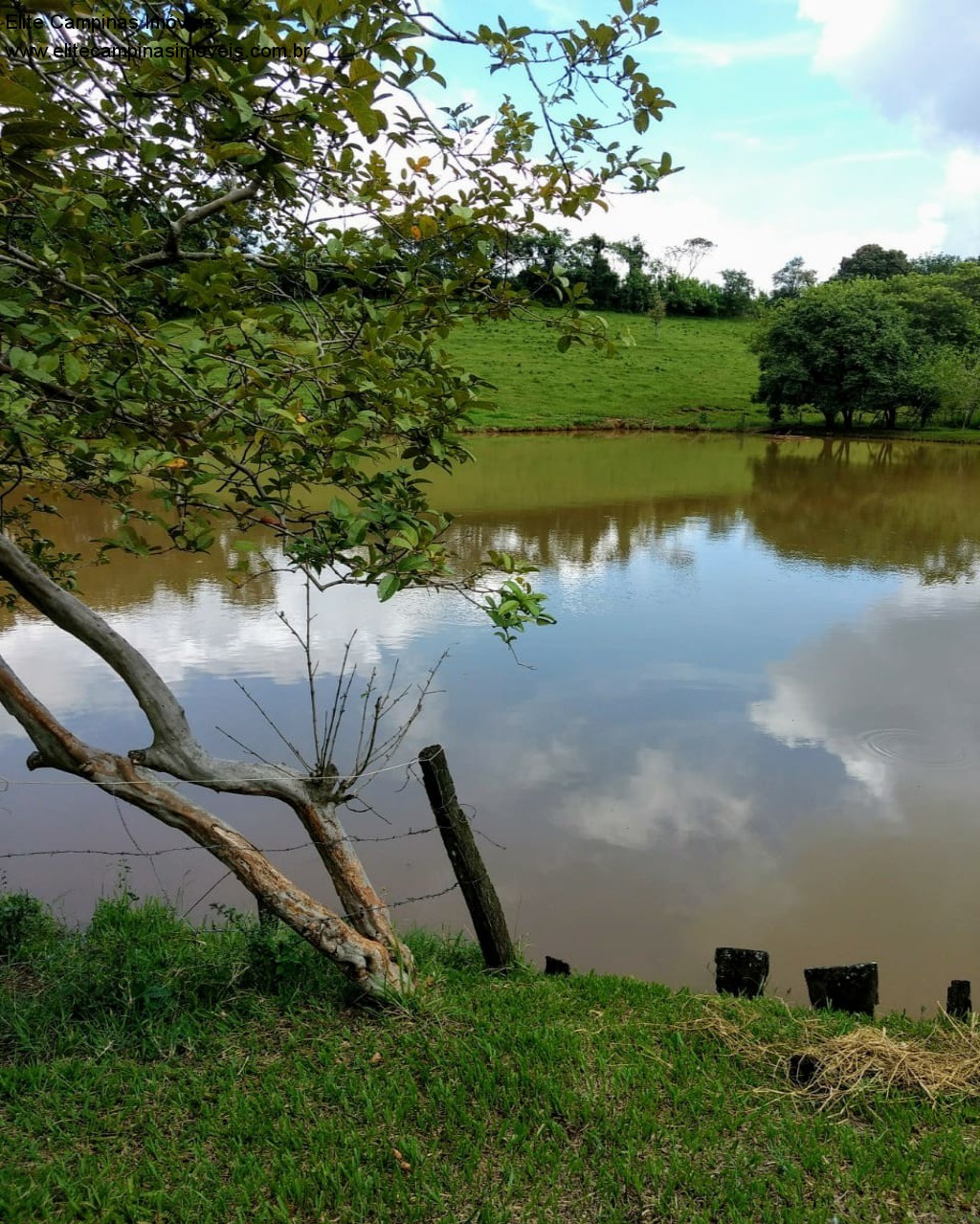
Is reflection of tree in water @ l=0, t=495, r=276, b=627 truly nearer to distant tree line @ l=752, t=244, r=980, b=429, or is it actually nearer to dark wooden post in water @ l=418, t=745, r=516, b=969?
dark wooden post in water @ l=418, t=745, r=516, b=969

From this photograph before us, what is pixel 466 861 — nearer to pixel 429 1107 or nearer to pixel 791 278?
pixel 429 1107

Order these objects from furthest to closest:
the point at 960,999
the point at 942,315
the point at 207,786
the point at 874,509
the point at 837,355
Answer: the point at 942,315 < the point at 837,355 < the point at 874,509 < the point at 960,999 < the point at 207,786

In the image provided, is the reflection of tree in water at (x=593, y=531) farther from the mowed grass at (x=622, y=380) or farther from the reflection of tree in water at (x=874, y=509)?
the mowed grass at (x=622, y=380)

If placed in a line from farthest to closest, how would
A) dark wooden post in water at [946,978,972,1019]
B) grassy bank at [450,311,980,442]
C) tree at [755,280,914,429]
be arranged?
grassy bank at [450,311,980,442] < tree at [755,280,914,429] < dark wooden post in water at [946,978,972,1019]

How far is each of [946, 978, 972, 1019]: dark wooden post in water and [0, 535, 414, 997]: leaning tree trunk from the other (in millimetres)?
2199

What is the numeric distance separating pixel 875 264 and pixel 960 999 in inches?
2635

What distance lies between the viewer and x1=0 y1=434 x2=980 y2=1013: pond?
4758 millimetres

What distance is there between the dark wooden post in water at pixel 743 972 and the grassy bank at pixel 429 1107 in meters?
0.17

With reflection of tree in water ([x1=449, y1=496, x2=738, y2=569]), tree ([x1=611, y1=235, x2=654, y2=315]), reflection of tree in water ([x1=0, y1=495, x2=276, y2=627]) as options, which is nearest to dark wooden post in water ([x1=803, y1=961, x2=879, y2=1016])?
reflection of tree in water ([x1=0, y1=495, x2=276, y2=627])

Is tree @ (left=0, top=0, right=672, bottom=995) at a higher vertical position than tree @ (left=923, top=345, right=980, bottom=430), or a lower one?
lower

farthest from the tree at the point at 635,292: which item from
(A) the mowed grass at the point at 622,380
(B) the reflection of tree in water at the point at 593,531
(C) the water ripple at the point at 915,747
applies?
(C) the water ripple at the point at 915,747

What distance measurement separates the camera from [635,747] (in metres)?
6.78

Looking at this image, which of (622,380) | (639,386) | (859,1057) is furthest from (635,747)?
(622,380)

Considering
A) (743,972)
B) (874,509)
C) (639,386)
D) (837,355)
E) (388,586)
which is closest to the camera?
(388,586)
